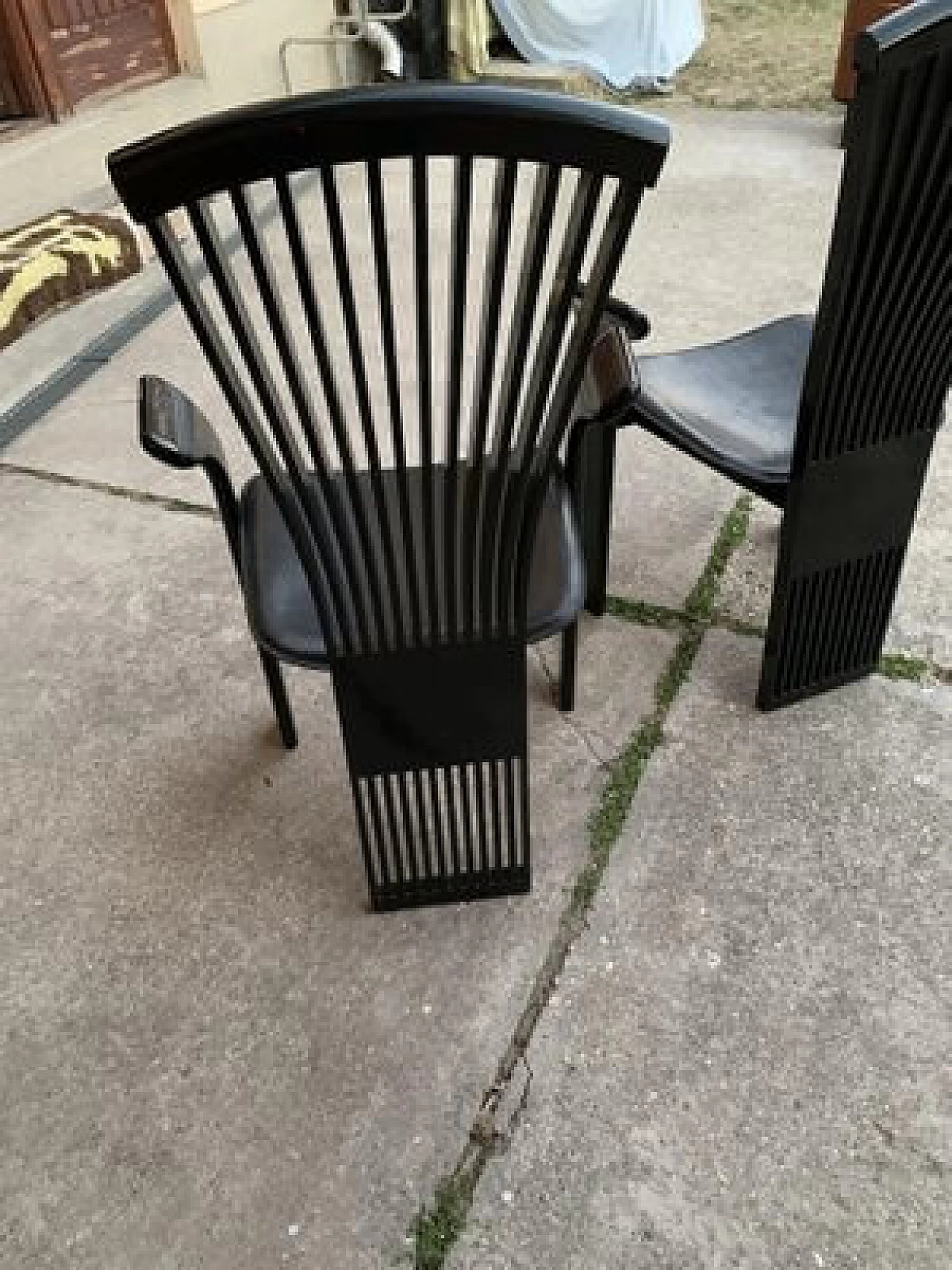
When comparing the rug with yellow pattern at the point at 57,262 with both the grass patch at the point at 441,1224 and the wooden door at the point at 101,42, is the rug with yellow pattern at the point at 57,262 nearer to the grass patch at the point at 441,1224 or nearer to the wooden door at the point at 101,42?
the wooden door at the point at 101,42

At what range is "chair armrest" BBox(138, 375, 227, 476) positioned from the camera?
1.29 meters

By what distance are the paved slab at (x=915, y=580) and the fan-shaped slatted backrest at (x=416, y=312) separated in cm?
93

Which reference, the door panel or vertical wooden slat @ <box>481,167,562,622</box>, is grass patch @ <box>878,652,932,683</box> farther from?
the door panel

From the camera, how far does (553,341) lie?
0.95 m

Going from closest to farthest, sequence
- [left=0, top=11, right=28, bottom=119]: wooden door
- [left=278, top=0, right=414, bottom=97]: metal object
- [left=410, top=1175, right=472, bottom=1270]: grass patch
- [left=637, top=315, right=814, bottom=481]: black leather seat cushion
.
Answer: [left=410, top=1175, right=472, bottom=1270]: grass patch, [left=637, top=315, right=814, bottom=481]: black leather seat cushion, [left=0, top=11, right=28, bottom=119]: wooden door, [left=278, top=0, right=414, bottom=97]: metal object

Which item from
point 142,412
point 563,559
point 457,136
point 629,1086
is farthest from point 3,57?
point 629,1086

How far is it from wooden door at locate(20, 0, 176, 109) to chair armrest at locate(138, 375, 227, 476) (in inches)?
109

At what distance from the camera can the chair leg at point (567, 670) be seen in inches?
69.0

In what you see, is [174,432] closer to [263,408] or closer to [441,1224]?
[263,408]

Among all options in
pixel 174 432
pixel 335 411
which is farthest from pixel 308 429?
pixel 174 432

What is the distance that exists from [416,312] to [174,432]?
20.2 inches

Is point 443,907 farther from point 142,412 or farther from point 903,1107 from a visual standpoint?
point 142,412

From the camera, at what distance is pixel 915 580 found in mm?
2117

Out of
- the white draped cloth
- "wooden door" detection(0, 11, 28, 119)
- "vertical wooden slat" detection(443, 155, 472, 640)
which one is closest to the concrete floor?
"vertical wooden slat" detection(443, 155, 472, 640)
